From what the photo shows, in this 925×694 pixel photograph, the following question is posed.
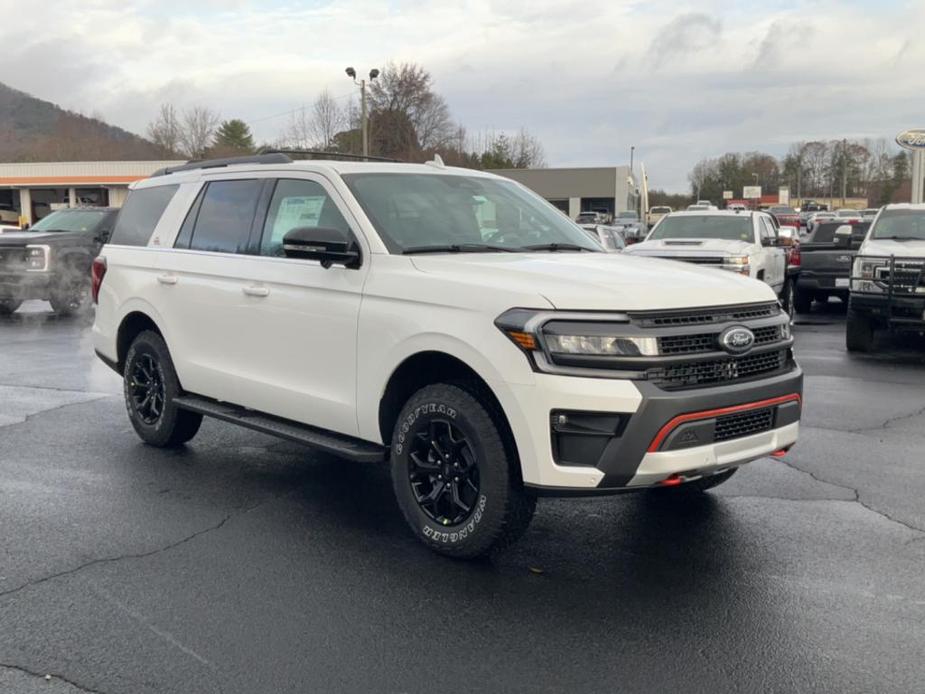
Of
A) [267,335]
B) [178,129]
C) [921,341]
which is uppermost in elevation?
[178,129]

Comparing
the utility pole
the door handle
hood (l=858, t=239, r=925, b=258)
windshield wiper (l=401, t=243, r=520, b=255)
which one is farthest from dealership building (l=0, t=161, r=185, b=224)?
the utility pole

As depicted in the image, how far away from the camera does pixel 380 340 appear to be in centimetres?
→ 468

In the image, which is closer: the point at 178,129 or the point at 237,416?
the point at 237,416

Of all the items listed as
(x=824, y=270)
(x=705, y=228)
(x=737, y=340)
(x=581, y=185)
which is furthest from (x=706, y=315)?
(x=581, y=185)

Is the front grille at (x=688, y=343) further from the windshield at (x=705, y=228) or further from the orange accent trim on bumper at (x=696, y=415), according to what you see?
the windshield at (x=705, y=228)

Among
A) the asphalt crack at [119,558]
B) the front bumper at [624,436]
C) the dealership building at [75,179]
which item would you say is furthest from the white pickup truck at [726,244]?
the dealership building at [75,179]

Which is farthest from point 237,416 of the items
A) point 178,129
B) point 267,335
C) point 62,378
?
point 178,129

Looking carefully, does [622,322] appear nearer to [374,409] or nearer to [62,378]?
[374,409]

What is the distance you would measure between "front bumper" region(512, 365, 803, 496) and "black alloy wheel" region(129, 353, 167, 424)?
3534 millimetres

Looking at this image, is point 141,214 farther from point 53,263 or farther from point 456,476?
point 53,263

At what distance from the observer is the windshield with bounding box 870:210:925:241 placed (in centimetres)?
1250

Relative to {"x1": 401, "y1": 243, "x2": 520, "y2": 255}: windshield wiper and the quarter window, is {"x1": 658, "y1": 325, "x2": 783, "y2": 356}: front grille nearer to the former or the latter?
{"x1": 401, "y1": 243, "x2": 520, "y2": 255}: windshield wiper

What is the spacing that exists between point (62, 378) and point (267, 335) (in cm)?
525

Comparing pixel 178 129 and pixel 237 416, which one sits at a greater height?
pixel 178 129
